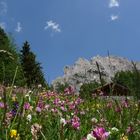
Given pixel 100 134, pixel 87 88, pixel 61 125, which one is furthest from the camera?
pixel 87 88

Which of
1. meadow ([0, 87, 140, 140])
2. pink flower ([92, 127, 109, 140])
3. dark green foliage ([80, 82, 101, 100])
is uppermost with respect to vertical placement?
dark green foliage ([80, 82, 101, 100])

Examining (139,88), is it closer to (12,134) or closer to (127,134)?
(12,134)

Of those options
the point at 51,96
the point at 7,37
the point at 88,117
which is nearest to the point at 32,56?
the point at 7,37

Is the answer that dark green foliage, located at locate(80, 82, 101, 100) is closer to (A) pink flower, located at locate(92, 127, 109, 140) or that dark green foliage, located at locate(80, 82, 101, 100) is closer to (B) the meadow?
(B) the meadow

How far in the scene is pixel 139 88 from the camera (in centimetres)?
313

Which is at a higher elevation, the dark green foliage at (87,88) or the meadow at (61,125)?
the dark green foliage at (87,88)

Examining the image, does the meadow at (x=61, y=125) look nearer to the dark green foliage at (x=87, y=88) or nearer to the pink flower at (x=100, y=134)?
the pink flower at (x=100, y=134)

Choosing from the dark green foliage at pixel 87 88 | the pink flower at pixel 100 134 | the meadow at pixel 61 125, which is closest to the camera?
the pink flower at pixel 100 134

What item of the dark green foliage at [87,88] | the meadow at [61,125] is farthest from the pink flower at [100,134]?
the dark green foliage at [87,88]

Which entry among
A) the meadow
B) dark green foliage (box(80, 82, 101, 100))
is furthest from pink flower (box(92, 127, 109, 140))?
dark green foliage (box(80, 82, 101, 100))

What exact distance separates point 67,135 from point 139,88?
1808mm

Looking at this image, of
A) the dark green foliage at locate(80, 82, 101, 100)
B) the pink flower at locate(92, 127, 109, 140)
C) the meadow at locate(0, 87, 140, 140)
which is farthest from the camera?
the dark green foliage at locate(80, 82, 101, 100)

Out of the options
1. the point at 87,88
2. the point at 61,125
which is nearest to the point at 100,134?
the point at 61,125

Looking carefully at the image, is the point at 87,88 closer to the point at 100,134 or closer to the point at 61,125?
the point at 61,125
